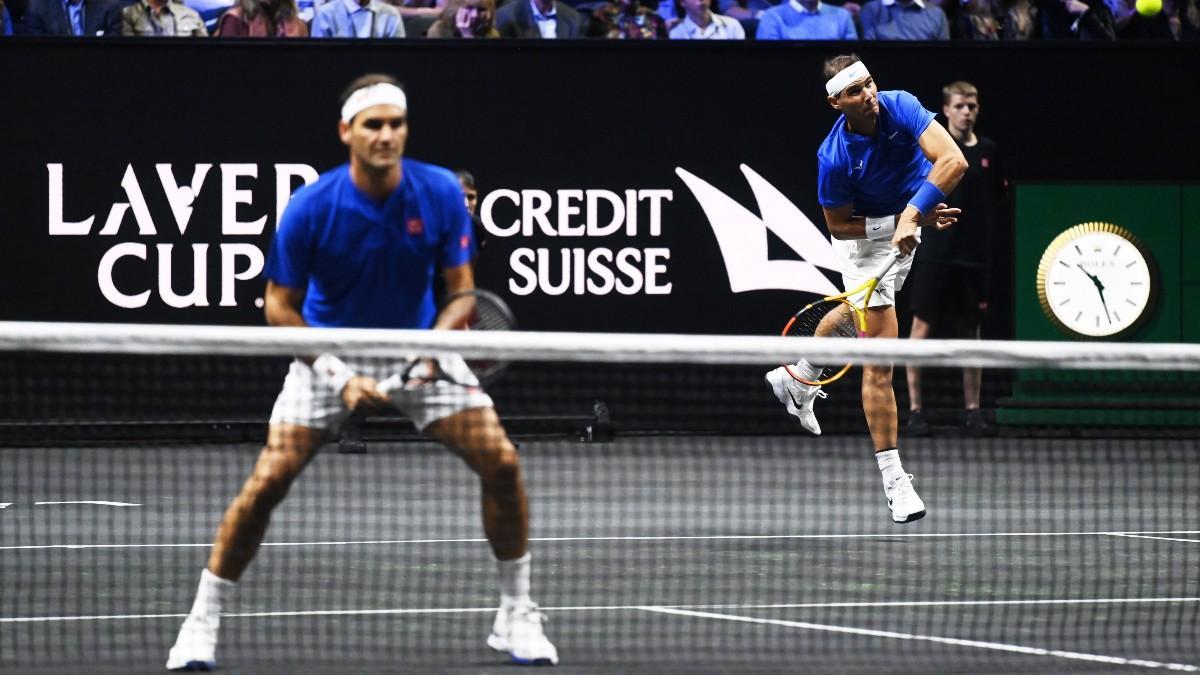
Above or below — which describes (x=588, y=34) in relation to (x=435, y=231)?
above

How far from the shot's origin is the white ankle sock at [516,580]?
5.91m

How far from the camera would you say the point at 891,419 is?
29.6 feet

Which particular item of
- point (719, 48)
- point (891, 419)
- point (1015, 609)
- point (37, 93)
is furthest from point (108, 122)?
point (1015, 609)

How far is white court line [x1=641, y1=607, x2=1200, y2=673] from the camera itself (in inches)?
234

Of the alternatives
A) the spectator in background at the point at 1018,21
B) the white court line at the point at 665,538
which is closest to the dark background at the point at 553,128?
the spectator in background at the point at 1018,21

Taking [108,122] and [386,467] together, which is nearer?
[386,467]

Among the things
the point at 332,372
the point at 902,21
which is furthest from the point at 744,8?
the point at 332,372

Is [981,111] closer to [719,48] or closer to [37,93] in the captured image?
[719,48]

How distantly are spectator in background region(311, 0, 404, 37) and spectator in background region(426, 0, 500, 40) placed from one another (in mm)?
333

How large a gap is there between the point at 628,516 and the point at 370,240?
4197 millimetres

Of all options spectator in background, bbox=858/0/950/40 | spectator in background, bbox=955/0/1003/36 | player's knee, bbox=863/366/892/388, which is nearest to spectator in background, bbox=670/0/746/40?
spectator in background, bbox=858/0/950/40

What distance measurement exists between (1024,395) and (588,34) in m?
3.65

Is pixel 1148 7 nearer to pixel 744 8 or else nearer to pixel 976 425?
pixel 744 8

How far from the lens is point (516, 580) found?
5.91m
